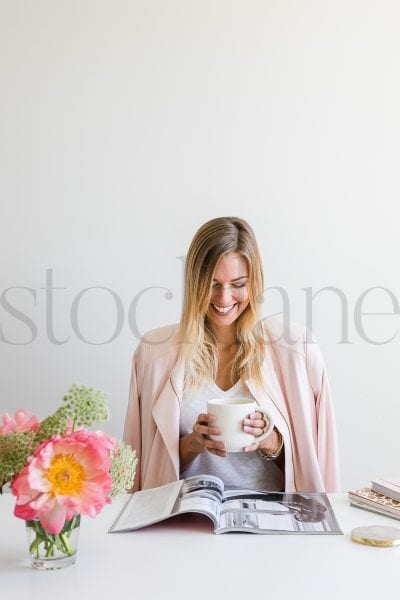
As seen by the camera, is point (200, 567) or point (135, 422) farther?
point (135, 422)

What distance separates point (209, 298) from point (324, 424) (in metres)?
0.45

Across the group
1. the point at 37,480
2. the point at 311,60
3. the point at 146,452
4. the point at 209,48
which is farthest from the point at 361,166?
the point at 37,480

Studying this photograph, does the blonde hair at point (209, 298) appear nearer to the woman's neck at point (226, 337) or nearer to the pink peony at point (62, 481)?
the woman's neck at point (226, 337)

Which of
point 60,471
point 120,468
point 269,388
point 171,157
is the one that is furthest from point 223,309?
point 60,471

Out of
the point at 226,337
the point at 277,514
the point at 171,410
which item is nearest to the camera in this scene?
the point at 277,514

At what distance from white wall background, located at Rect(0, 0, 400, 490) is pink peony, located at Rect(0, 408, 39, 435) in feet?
3.43

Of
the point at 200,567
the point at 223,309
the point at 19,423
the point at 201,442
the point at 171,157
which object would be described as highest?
the point at 171,157

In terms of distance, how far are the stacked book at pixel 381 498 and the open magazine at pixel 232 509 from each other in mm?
61

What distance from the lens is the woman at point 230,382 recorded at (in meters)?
1.93

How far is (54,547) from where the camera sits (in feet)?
3.80

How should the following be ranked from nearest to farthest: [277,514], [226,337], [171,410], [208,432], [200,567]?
[200,567] → [277,514] → [208,432] → [171,410] → [226,337]

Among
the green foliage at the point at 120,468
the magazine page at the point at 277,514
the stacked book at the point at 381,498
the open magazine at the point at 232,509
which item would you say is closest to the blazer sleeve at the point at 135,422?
the open magazine at the point at 232,509

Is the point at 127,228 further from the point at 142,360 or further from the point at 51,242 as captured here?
the point at 142,360

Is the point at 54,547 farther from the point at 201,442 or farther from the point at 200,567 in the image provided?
the point at 201,442
